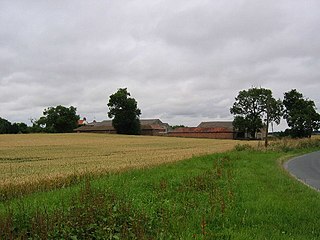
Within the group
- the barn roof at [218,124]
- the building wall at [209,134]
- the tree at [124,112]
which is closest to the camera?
the tree at [124,112]

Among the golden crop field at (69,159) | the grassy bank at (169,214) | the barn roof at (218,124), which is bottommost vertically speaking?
the golden crop field at (69,159)

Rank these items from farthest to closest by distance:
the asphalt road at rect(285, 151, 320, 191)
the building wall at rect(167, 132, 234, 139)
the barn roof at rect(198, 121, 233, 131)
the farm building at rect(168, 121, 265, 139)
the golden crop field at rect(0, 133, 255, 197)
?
1. the barn roof at rect(198, 121, 233, 131)
2. the building wall at rect(167, 132, 234, 139)
3. the farm building at rect(168, 121, 265, 139)
4. the golden crop field at rect(0, 133, 255, 197)
5. the asphalt road at rect(285, 151, 320, 191)

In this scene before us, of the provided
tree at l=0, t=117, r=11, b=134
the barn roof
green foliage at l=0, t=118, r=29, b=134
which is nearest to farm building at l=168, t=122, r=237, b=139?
the barn roof

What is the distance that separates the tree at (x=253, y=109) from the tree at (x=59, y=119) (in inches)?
2163

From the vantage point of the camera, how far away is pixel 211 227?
770 cm

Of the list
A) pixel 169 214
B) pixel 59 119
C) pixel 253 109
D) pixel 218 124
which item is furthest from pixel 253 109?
Answer: pixel 169 214

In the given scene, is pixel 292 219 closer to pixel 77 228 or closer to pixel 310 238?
pixel 310 238

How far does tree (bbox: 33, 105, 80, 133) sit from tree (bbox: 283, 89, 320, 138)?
6965 cm

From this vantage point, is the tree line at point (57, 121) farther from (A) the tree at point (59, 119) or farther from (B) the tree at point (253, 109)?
(B) the tree at point (253, 109)

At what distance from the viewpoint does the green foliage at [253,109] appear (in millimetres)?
103188

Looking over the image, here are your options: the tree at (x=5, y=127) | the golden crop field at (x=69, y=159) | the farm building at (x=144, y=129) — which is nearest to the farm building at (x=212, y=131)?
the farm building at (x=144, y=129)

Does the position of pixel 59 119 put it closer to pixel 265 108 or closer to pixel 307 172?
pixel 265 108

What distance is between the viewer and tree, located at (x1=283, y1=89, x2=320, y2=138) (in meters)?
93.5

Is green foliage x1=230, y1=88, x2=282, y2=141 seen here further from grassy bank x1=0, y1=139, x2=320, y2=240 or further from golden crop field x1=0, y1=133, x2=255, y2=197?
grassy bank x1=0, y1=139, x2=320, y2=240
